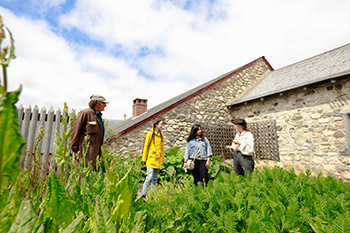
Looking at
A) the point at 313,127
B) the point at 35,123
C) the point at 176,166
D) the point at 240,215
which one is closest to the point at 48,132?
the point at 35,123

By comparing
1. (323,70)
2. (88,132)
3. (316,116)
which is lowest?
(88,132)

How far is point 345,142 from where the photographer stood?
5848 mm

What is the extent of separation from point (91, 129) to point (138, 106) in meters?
8.98

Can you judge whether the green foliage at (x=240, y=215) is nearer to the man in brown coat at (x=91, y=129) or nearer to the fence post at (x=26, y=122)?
the man in brown coat at (x=91, y=129)

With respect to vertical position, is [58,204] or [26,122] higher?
[26,122]

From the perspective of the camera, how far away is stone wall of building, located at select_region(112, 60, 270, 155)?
688 centimetres

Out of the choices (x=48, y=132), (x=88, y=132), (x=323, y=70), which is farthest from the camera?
(x=323, y=70)

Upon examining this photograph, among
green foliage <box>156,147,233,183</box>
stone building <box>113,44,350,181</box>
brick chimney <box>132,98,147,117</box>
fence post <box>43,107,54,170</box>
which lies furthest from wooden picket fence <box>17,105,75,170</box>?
brick chimney <box>132,98,147,117</box>

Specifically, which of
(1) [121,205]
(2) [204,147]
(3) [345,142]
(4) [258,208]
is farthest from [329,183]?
(3) [345,142]

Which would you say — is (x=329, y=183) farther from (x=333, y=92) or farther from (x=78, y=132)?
(x=333, y=92)

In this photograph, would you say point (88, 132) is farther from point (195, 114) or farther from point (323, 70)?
point (323, 70)

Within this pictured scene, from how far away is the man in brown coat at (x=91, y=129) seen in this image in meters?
3.03

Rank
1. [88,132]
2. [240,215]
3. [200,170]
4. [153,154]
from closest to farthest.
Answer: [240,215]
[88,132]
[153,154]
[200,170]

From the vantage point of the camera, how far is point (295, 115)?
7.20 metres
